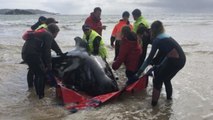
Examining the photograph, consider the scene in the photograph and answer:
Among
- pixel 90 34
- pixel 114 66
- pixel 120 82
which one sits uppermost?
pixel 90 34

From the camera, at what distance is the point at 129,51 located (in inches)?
306

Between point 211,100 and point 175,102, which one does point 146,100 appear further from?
point 211,100

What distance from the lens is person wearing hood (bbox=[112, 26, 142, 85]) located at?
25.2 ft

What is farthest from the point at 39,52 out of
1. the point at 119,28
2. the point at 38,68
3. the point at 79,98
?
the point at 119,28

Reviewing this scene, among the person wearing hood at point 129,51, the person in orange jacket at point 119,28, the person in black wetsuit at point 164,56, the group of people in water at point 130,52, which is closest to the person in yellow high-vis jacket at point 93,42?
the group of people in water at point 130,52

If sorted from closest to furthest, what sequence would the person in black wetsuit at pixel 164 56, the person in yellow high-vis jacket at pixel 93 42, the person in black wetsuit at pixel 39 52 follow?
the person in black wetsuit at pixel 164 56 → the person in black wetsuit at pixel 39 52 → the person in yellow high-vis jacket at pixel 93 42

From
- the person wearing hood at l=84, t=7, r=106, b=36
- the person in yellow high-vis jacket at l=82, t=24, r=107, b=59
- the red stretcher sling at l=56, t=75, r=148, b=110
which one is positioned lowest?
the red stretcher sling at l=56, t=75, r=148, b=110

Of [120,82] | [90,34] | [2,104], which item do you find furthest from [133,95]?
[2,104]

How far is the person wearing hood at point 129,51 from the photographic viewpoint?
767 centimetres

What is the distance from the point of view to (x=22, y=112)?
6656 mm

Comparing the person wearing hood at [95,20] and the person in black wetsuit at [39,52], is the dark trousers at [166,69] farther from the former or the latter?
the person wearing hood at [95,20]

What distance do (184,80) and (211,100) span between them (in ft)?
6.84

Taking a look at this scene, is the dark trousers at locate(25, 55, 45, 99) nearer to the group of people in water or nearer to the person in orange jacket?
the group of people in water

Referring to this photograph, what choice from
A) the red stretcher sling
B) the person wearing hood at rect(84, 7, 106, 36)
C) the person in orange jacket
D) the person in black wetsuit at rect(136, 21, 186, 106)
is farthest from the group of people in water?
the person wearing hood at rect(84, 7, 106, 36)
